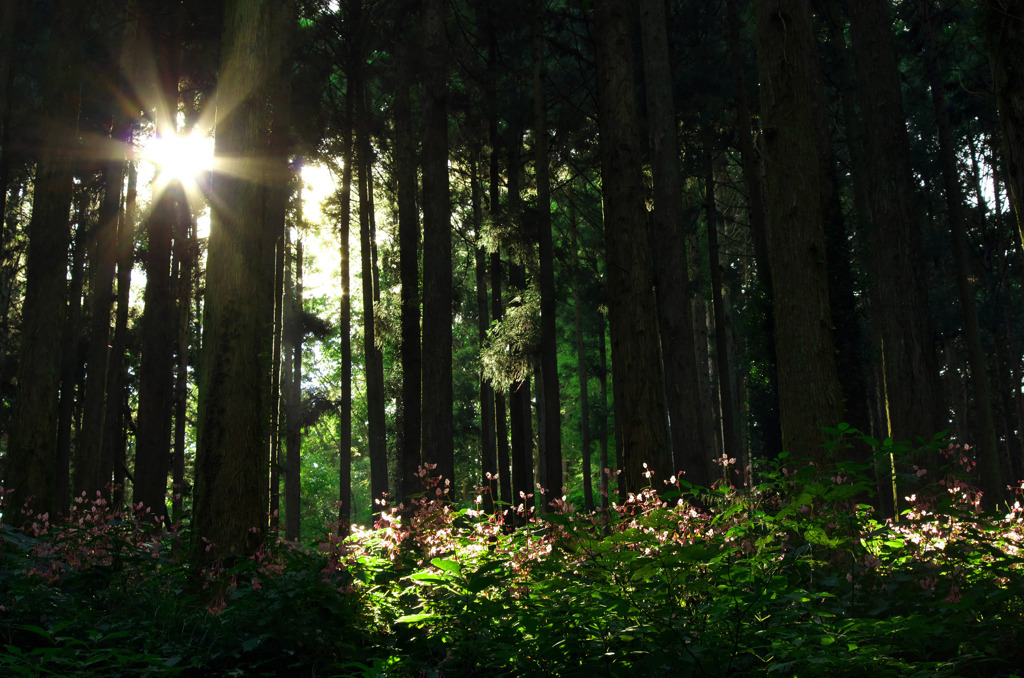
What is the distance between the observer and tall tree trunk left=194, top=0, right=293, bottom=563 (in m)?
5.96

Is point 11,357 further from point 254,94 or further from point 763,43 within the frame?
point 763,43

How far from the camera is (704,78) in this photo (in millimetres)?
16766

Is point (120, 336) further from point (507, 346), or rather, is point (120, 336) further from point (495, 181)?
point (495, 181)

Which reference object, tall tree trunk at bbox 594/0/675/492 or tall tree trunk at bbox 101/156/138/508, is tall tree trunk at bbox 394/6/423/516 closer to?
tall tree trunk at bbox 594/0/675/492

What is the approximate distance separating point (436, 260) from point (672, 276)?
13.5 feet

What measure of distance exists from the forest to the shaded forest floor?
1.2 inches

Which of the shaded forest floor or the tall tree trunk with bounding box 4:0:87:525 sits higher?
the tall tree trunk with bounding box 4:0:87:525

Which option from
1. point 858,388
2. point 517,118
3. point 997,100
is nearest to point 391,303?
point 517,118

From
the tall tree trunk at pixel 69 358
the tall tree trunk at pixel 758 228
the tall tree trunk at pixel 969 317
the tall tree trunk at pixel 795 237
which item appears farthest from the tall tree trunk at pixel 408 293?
the tall tree trunk at pixel 969 317

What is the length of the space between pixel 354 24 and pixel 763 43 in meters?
12.3

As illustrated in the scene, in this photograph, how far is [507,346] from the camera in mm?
14602

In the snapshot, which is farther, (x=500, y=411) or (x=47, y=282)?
(x=500, y=411)

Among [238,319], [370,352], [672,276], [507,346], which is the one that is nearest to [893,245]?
[672,276]

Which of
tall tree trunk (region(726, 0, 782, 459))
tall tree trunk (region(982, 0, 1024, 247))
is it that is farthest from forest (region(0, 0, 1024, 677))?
tall tree trunk (region(726, 0, 782, 459))
